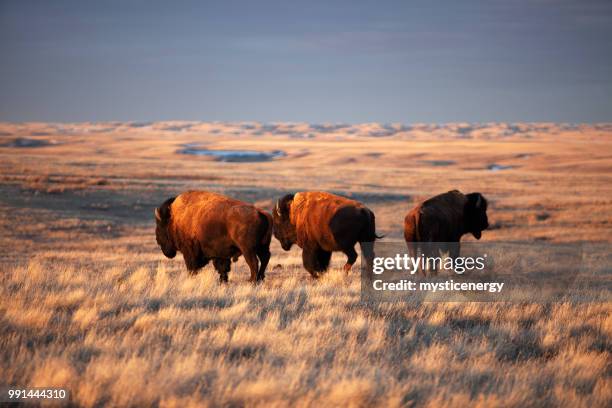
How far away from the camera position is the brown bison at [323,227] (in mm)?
11719

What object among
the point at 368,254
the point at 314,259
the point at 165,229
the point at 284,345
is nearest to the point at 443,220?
the point at 368,254

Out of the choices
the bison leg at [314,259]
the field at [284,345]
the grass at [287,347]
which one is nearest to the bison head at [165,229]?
the field at [284,345]

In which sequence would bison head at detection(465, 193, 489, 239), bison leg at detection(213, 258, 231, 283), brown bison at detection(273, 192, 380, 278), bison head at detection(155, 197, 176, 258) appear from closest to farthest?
bison leg at detection(213, 258, 231, 283), brown bison at detection(273, 192, 380, 278), bison head at detection(155, 197, 176, 258), bison head at detection(465, 193, 489, 239)

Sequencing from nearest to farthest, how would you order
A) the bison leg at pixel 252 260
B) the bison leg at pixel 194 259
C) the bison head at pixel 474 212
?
1. the bison leg at pixel 252 260
2. the bison leg at pixel 194 259
3. the bison head at pixel 474 212

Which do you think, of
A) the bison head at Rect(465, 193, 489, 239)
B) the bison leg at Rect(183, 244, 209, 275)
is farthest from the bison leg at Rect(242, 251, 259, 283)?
the bison head at Rect(465, 193, 489, 239)

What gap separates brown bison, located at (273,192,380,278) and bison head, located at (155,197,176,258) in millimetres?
2215

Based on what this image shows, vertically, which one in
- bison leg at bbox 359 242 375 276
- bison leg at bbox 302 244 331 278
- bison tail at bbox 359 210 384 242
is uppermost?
bison tail at bbox 359 210 384 242

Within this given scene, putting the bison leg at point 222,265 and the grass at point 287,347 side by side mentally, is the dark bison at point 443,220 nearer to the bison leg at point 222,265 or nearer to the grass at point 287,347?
the grass at point 287,347

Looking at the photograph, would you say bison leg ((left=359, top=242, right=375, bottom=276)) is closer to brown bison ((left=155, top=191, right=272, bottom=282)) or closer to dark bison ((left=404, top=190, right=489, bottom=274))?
dark bison ((left=404, top=190, right=489, bottom=274))

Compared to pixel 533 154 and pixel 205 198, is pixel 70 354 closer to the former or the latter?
pixel 205 198

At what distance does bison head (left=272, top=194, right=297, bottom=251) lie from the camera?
1313 cm

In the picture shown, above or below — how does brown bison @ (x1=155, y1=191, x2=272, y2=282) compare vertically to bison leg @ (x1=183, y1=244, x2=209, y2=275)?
above

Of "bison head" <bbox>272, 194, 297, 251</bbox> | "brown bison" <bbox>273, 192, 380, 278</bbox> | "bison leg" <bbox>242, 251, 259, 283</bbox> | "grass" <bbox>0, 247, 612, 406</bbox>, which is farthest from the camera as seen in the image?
"bison head" <bbox>272, 194, 297, 251</bbox>

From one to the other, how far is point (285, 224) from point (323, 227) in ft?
4.47
